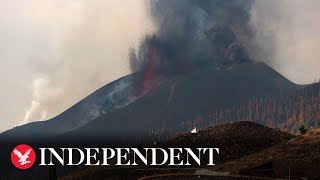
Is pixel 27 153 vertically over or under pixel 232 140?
under

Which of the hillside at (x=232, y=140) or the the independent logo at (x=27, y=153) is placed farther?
the hillside at (x=232, y=140)

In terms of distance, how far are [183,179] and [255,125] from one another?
92.5 m

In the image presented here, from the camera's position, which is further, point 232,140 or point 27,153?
point 232,140

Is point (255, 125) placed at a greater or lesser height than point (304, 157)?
greater

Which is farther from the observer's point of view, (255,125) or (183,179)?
(255,125)

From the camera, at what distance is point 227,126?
16175 centimetres

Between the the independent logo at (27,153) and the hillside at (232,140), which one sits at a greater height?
the hillside at (232,140)

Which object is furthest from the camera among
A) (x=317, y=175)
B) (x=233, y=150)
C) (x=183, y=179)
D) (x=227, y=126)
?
(x=227, y=126)

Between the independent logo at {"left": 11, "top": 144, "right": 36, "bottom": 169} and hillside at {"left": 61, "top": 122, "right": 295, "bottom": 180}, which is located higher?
hillside at {"left": 61, "top": 122, "right": 295, "bottom": 180}

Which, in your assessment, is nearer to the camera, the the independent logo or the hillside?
the the independent logo

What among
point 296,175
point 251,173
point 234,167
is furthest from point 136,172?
point 296,175

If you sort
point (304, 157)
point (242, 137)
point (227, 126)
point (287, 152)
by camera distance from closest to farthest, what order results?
point (304, 157)
point (287, 152)
point (242, 137)
point (227, 126)

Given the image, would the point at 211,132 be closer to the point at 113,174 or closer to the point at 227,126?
the point at 227,126

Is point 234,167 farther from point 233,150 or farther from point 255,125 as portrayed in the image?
point 255,125
